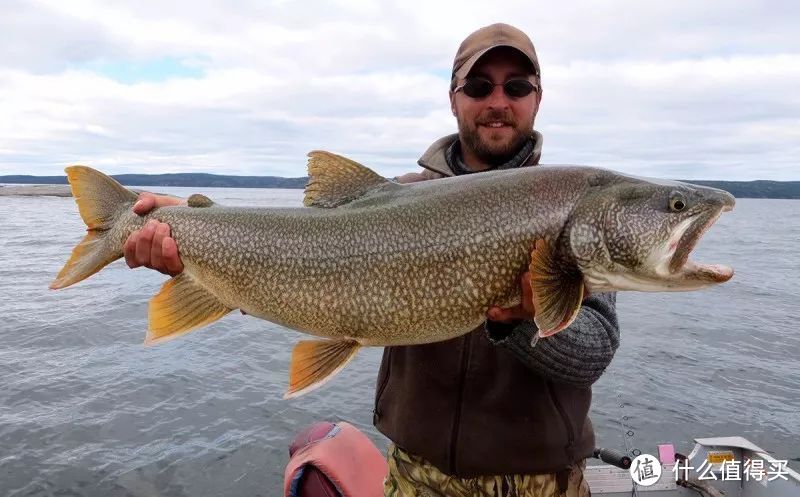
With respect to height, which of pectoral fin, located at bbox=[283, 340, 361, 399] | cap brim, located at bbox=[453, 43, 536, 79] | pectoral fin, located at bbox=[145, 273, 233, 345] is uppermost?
cap brim, located at bbox=[453, 43, 536, 79]

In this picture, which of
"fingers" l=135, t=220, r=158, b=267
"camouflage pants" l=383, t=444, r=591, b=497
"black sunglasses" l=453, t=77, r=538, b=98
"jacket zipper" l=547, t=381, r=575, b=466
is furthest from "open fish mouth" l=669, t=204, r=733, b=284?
"fingers" l=135, t=220, r=158, b=267

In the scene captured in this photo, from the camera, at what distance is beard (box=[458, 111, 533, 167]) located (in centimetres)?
407

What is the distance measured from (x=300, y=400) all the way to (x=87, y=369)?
15.0 ft

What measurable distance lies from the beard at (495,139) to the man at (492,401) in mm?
1167

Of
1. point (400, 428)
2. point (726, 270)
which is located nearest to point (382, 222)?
point (400, 428)

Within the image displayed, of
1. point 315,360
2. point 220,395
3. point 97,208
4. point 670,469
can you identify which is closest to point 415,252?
point 315,360

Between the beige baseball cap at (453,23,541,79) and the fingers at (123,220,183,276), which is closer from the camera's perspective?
the fingers at (123,220,183,276)

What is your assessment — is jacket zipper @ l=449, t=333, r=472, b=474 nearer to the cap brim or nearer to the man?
the man

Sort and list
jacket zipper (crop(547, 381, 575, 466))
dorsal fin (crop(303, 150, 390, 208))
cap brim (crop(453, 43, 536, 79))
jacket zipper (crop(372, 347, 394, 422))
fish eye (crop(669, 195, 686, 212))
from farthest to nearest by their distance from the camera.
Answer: cap brim (crop(453, 43, 536, 79)), jacket zipper (crop(372, 347, 394, 422)), dorsal fin (crop(303, 150, 390, 208)), jacket zipper (crop(547, 381, 575, 466)), fish eye (crop(669, 195, 686, 212))

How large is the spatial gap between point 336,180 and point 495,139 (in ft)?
3.82

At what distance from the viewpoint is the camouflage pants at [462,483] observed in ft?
11.5

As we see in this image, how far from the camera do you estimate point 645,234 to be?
10.0ft

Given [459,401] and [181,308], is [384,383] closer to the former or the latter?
[459,401]

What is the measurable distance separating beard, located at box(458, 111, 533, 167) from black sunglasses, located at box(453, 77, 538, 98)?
173 mm
